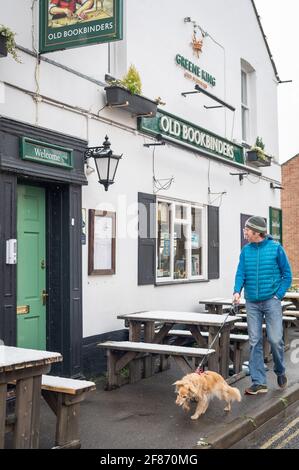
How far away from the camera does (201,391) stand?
584 centimetres

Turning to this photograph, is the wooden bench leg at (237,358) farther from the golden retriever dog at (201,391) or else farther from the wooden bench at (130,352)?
the golden retriever dog at (201,391)

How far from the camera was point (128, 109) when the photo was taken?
8289 millimetres

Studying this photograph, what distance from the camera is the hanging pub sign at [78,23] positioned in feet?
21.1

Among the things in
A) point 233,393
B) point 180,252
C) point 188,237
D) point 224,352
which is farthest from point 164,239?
point 233,393

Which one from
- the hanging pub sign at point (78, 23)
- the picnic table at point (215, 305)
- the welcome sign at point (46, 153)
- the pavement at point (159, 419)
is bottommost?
the pavement at point (159, 419)

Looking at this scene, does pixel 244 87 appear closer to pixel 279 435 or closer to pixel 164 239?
pixel 164 239

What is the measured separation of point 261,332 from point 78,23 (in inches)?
161

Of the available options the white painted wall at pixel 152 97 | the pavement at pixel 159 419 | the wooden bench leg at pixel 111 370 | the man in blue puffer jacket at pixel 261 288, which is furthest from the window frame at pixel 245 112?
the wooden bench leg at pixel 111 370

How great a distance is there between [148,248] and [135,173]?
1163mm

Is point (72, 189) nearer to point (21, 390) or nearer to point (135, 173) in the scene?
point (135, 173)

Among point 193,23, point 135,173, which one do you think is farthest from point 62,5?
point 193,23

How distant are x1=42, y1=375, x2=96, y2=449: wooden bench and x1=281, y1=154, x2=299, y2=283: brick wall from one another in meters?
18.8

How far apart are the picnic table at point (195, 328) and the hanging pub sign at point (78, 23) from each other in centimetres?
343

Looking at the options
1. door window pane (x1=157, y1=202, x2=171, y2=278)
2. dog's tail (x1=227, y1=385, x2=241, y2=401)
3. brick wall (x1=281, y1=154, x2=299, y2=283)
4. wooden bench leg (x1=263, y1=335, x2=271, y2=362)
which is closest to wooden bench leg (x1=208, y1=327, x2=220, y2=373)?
dog's tail (x1=227, y1=385, x2=241, y2=401)
